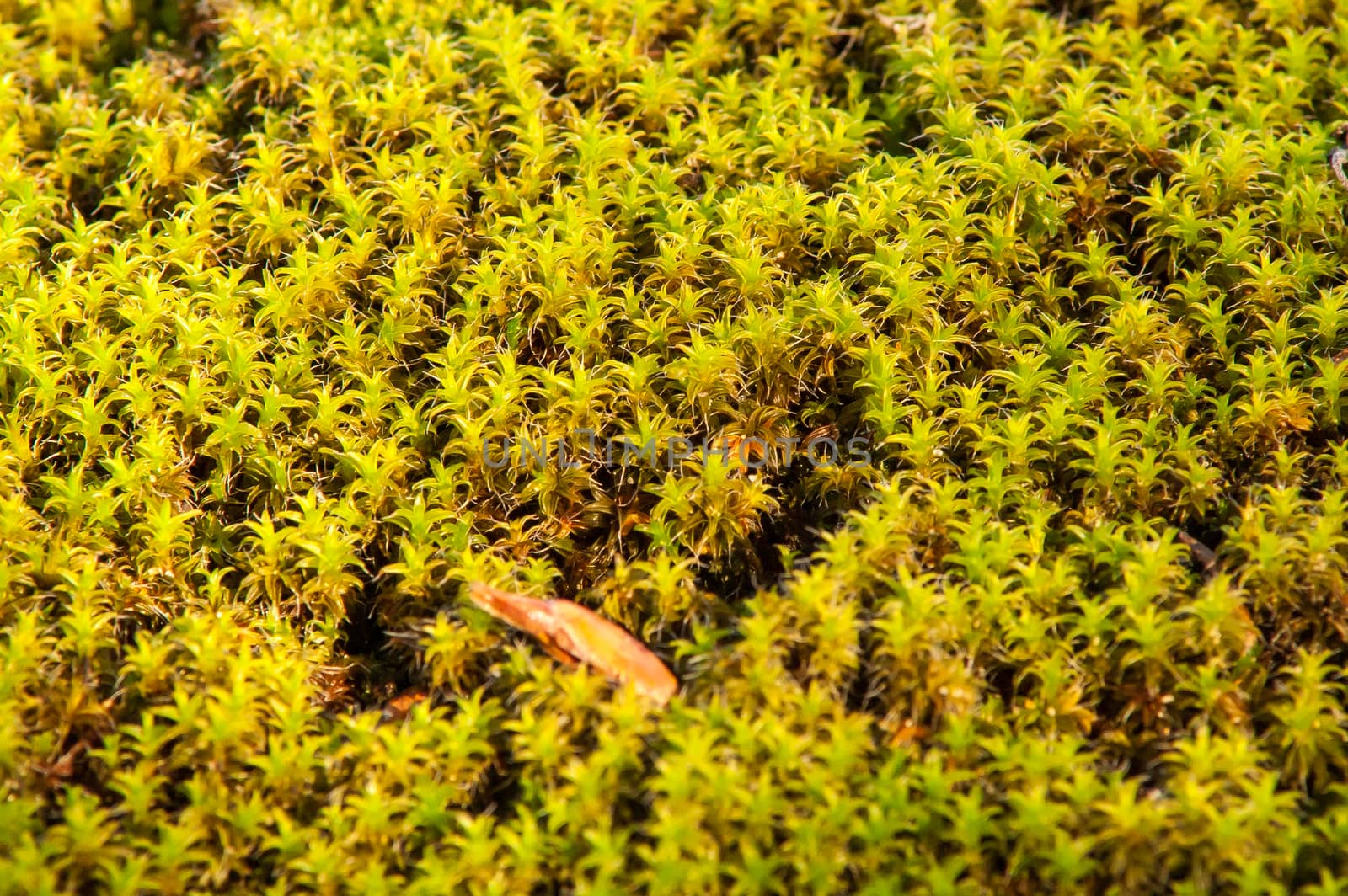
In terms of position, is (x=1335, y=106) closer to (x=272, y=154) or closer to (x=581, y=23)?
(x=581, y=23)

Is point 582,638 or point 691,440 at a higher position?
point 691,440

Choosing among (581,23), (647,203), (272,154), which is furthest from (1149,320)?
(272,154)

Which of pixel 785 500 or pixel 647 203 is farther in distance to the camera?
pixel 647 203

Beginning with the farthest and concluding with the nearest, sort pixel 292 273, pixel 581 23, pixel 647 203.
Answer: pixel 581 23 < pixel 647 203 < pixel 292 273
